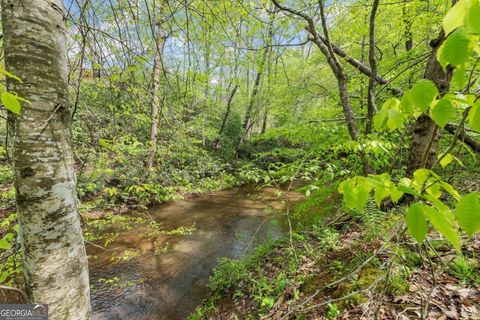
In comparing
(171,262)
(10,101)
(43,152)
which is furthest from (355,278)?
(171,262)

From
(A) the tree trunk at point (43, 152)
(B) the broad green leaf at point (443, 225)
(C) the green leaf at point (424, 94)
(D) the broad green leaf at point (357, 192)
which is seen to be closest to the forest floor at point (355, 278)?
(D) the broad green leaf at point (357, 192)

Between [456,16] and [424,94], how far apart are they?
0.21 meters

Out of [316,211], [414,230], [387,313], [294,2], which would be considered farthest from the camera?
[316,211]

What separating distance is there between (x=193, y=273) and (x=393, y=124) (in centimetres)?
466

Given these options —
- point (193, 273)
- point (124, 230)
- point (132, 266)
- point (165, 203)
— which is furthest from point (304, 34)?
point (165, 203)

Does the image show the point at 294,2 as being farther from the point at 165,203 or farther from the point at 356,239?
the point at 165,203

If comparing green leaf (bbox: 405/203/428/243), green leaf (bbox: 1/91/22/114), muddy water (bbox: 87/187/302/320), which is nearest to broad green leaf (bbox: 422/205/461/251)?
green leaf (bbox: 405/203/428/243)

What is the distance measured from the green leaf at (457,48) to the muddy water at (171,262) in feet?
8.88

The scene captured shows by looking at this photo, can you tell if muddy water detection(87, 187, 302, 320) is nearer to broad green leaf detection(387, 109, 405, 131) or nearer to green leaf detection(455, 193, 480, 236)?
broad green leaf detection(387, 109, 405, 131)

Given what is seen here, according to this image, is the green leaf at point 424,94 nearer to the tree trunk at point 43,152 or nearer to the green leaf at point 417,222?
the green leaf at point 417,222

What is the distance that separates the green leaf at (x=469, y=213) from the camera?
58cm

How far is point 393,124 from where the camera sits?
1030 millimetres

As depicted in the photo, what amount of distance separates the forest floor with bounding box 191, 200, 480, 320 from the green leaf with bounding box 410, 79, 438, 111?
68 cm

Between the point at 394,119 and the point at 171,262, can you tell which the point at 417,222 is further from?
the point at 171,262
